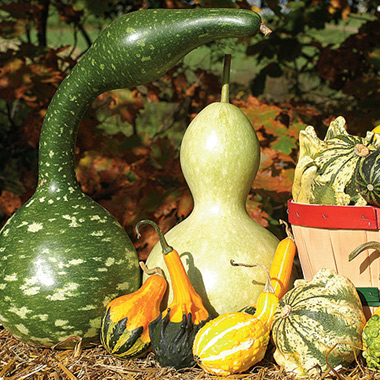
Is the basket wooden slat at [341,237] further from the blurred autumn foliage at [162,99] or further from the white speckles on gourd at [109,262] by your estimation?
the blurred autumn foliage at [162,99]

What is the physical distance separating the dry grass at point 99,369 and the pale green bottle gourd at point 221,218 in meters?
0.28

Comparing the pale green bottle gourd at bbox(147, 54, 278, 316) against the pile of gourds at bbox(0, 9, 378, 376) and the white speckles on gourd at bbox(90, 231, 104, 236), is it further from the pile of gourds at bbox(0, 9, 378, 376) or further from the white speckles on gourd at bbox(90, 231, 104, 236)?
the white speckles on gourd at bbox(90, 231, 104, 236)

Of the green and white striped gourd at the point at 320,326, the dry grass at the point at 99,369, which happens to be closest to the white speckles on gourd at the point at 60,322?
the dry grass at the point at 99,369

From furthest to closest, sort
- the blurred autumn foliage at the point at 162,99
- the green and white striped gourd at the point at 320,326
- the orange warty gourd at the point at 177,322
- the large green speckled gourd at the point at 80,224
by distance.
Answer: the blurred autumn foliage at the point at 162,99 < the large green speckled gourd at the point at 80,224 < the orange warty gourd at the point at 177,322 < the green and white striped gourd at the point at 320,326

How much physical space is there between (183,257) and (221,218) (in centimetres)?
23

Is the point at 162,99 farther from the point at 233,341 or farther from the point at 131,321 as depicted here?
the point at 233,341

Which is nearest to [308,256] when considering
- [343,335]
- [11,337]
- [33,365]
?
[343,335]

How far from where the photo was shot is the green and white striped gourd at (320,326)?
1.63 metres

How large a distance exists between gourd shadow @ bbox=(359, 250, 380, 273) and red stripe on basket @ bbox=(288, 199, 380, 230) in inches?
4.2

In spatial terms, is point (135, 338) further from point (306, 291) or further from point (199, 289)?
point (306, 291)

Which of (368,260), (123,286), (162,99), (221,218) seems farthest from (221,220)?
(162,99)

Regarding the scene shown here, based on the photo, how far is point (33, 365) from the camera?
1.88m

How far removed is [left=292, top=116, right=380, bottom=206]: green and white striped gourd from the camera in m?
1.79

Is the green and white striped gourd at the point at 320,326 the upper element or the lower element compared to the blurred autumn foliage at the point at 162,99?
lower
